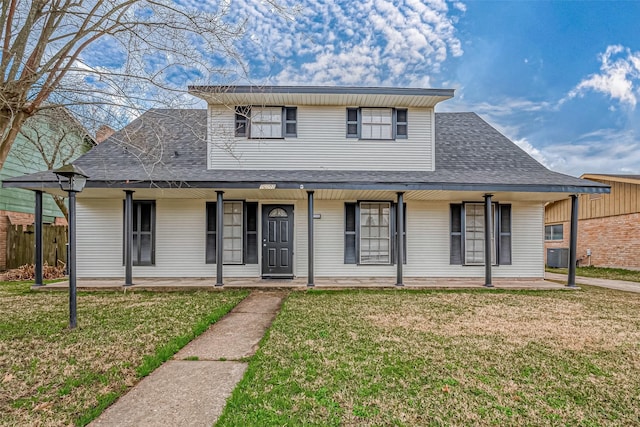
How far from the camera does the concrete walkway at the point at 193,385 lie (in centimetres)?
252

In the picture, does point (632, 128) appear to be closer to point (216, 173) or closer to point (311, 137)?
point (311, 137)

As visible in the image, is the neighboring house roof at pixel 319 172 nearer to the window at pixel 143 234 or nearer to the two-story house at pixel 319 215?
the two-story house at pixel 319 215

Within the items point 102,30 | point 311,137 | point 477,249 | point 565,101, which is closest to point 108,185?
point 102,30

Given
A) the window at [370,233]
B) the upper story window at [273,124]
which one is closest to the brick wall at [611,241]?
the window at [370,233]

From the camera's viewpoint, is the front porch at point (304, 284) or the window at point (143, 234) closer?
the front porch at point (304, 284)

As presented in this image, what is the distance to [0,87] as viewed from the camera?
12.7ft

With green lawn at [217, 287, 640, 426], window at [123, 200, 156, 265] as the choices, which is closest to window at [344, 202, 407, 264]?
green lawn at [217, 287, 640, 426]

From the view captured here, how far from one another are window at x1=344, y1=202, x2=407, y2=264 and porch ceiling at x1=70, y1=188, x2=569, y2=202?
0.33 m

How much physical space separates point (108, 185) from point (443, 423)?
26.3 ft

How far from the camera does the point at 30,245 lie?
11.9 meters

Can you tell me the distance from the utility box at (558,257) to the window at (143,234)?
16.5 metres

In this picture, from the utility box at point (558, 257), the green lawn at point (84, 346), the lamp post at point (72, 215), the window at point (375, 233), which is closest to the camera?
the green lawn at point (84, 346)

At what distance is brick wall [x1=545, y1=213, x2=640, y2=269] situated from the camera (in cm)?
1354

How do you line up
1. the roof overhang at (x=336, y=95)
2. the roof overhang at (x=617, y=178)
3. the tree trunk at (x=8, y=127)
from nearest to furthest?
the tree trunk at (x=8, y=127) → the roof overhang at (x=336, y=95) → the roof overhang at (x=617, y=178)
